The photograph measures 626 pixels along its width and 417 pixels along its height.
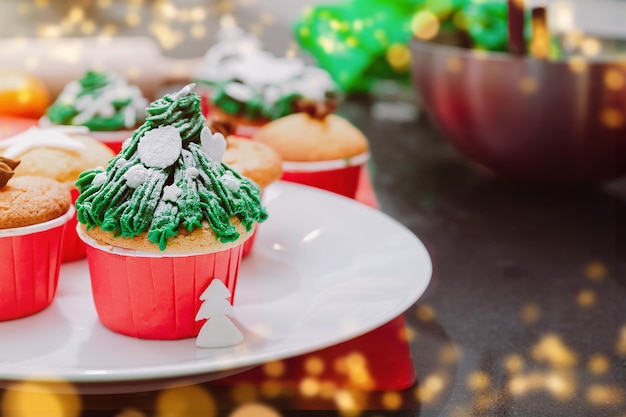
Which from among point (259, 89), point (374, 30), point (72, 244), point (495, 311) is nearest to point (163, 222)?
point (72, 244)

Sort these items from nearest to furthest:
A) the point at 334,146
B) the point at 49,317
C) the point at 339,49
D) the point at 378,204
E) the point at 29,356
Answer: the point at 29,356
the point at 49,317
the point at 334,146
the point at 378,204
the point at 339,49

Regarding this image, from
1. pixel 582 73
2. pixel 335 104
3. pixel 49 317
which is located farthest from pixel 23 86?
pixel 582 73

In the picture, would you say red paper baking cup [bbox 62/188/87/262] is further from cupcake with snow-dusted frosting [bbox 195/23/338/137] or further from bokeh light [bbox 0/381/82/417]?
cupcake with snow-dusted frosting [bbox 195/23/338/137]

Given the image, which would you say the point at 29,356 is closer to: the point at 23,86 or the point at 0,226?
the point at 0,226

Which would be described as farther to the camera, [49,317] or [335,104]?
[335,104]

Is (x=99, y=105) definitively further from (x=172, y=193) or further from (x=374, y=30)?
(x=374, y=30)

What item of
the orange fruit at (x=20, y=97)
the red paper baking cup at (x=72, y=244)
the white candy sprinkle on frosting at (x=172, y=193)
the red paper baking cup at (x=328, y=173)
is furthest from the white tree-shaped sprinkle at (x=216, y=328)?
the orange fruit at (x=20, y=97)

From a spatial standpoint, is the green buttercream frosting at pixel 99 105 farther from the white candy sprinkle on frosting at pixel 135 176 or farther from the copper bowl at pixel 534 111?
the copper bowl at pixel 534 111
